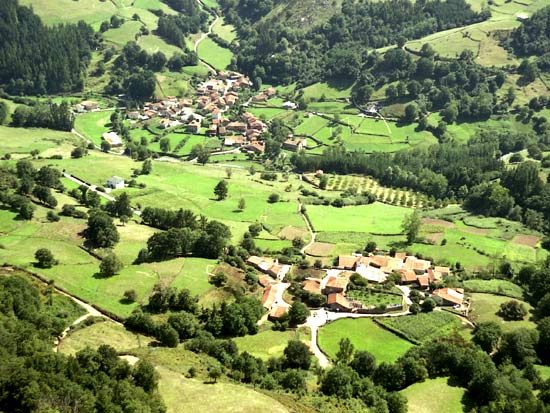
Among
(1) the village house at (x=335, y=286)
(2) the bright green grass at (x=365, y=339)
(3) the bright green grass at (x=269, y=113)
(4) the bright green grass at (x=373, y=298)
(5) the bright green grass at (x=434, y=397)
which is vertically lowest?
(2) the bright green grass at (x=365, y=339)

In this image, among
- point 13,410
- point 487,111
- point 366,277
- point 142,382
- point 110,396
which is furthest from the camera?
point 487,111

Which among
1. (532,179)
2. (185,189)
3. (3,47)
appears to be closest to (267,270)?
(185,189)

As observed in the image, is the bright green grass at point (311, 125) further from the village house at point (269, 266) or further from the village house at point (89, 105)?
the village house at point (269, 266)

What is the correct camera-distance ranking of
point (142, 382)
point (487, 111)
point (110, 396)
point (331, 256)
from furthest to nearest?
point (487, 111)
point (331, 256)
point (142, 382)
point (110, 396)

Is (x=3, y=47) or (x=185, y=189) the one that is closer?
(x=185, y=189)

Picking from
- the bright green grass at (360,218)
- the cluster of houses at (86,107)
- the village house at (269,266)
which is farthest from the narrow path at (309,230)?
the cluster of houses at (86,107)

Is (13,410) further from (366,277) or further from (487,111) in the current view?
(487,111)

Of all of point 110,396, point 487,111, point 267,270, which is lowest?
point 267,270
